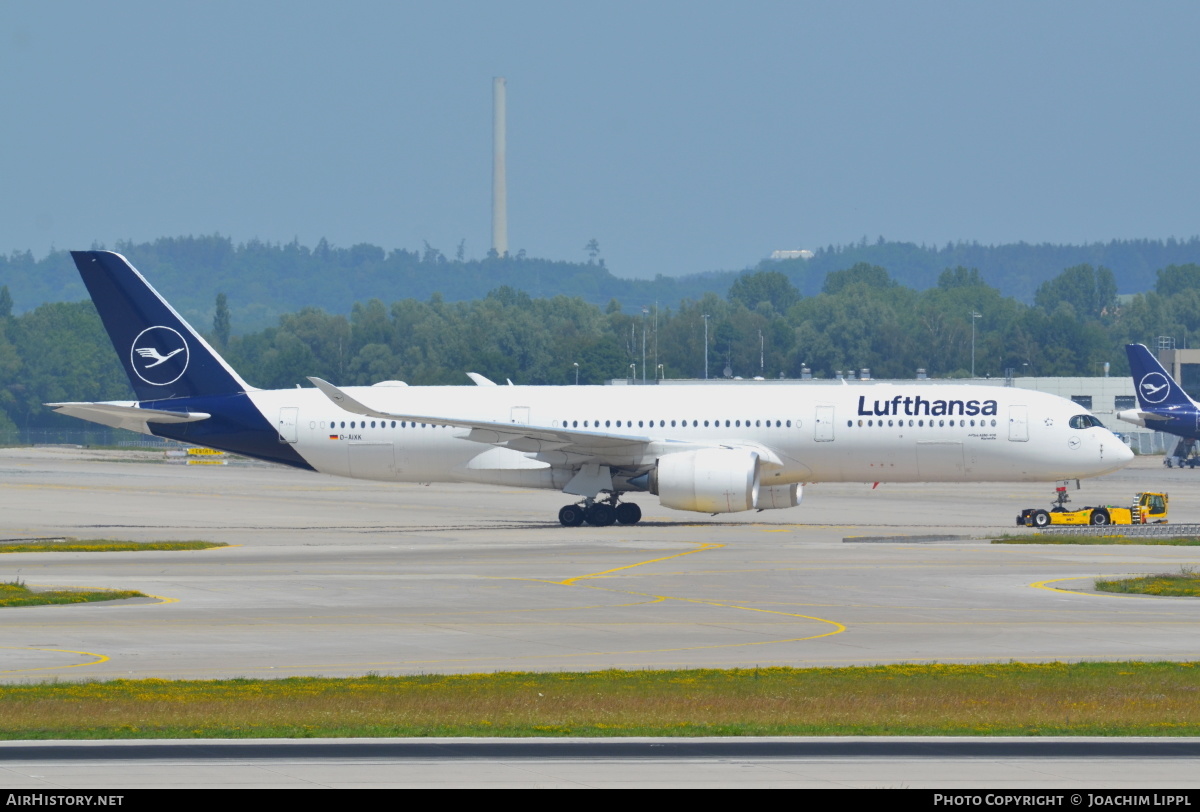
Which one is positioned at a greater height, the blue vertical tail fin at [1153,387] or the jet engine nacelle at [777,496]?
the blue vertical tail fin at [1153,387]

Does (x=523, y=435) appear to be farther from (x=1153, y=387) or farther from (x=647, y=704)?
(x=1153, y=387)

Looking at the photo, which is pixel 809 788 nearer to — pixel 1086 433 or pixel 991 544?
pixel 991 544

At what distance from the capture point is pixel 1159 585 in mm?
32625

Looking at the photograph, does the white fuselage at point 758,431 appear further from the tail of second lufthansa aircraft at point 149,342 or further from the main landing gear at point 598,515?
the tail of second lufthansa aircraft at point 149,342

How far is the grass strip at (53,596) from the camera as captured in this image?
3130 centimetres

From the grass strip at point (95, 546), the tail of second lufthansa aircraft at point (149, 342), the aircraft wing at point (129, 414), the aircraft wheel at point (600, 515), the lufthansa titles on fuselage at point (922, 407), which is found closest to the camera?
the grass strip at point (95, 546)

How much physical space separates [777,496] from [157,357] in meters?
20.7

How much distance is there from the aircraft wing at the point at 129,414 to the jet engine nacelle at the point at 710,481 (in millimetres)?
15830

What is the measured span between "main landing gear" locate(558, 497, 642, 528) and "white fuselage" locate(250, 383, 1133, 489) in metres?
1.07

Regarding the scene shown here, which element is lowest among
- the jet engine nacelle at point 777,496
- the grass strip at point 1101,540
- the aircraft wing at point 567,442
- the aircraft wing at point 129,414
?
the grass strip at point 1101,540

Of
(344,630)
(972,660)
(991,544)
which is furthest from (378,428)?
(972,660)

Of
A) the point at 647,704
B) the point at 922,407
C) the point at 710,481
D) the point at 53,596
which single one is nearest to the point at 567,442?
the point at 710,481

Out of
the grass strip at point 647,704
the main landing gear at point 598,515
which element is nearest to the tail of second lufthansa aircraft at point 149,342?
the main landing gear at point 598,515

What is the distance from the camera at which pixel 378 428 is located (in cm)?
5278
